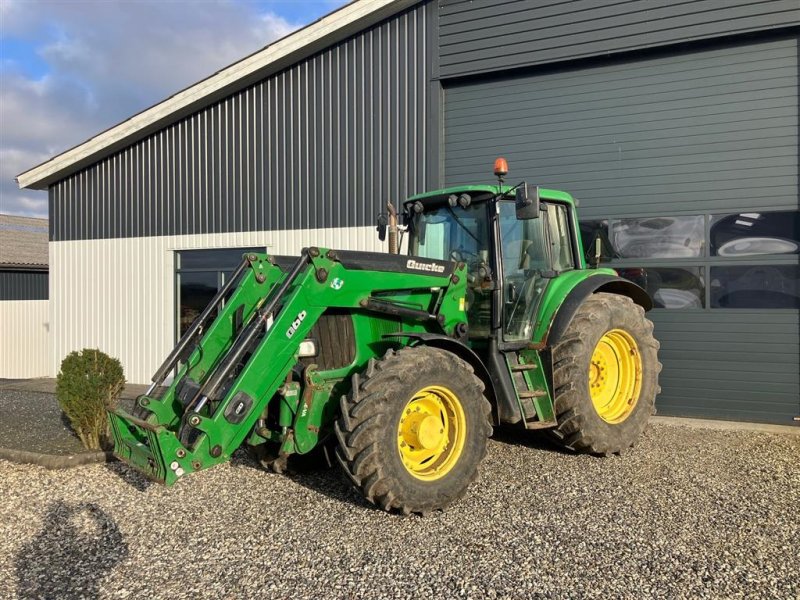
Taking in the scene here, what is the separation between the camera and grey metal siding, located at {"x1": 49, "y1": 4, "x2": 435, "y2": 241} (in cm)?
954

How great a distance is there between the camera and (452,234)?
19.7ft

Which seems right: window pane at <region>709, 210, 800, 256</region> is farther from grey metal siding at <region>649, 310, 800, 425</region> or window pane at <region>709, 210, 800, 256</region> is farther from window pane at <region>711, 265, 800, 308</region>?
grey metal siding at <region>649, 310, 800, 425</region>

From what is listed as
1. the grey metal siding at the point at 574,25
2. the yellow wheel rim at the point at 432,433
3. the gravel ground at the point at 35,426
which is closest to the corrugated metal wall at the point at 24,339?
the gravel ground at the point at 35,426

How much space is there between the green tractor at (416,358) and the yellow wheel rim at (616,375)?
0.05 ft

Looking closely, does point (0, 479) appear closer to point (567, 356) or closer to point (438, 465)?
point (438, 465)

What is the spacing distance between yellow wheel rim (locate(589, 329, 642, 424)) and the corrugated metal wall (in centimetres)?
1452

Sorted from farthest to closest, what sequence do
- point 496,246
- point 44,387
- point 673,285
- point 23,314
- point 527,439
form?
point 23,314 → point 44,387 → point 673,285 → point 527,439 → point 496,246

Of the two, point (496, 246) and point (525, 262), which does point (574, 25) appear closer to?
point (525, 262)

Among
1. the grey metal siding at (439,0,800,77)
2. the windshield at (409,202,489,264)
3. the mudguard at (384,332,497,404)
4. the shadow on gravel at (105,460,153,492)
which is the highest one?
the grey metal siding at (439,0,800,77)

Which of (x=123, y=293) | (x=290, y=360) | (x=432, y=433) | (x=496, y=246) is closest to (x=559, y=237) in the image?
(x=496, y=246)

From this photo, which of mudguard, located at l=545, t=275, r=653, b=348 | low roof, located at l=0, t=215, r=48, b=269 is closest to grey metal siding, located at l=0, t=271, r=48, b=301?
low roof, located at l=0, t=215, r=48, b=269

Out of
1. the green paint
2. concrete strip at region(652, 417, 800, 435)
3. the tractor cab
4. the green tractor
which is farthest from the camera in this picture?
concrete strip at region(652, 417, 800, 435)

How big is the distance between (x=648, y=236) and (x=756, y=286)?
1.39 metres

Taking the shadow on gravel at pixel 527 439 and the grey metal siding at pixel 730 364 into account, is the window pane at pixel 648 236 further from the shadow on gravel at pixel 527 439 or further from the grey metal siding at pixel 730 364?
the shadow on gravel at pixel 527 439
